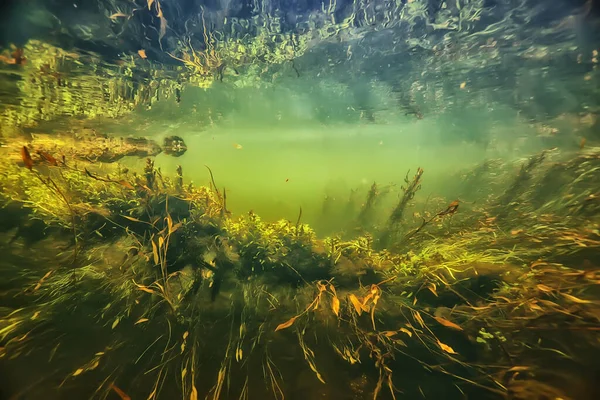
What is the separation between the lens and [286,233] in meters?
2.53

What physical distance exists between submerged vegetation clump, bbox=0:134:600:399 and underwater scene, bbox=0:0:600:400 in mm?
14

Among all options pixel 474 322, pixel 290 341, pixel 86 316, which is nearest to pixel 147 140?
pixel 86 316

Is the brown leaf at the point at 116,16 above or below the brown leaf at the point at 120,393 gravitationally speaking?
above

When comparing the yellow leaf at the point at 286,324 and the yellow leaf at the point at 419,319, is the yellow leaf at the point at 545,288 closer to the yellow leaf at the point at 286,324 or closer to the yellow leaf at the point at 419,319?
the yellow leaf at the point at 419,319

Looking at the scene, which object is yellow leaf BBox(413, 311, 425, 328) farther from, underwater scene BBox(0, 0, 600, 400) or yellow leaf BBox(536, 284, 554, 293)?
yellow leaf BBox(536, 284, 554, 293)

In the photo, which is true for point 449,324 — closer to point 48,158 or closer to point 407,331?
point 407,331

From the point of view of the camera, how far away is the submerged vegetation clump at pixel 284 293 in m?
1.95

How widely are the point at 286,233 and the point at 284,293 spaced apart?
20.9 inches

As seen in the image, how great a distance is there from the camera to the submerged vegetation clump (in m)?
1.95

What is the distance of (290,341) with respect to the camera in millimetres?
2141

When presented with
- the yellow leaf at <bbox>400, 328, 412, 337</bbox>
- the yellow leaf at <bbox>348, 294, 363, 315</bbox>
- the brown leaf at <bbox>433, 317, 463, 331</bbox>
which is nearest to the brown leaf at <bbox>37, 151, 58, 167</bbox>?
the yellow leaf at <bbox>348, 294, 363, 315</bbox>

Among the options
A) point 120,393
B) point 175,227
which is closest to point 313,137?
point 175,227

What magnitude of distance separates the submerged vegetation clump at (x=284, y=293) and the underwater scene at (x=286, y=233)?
0.05 ft

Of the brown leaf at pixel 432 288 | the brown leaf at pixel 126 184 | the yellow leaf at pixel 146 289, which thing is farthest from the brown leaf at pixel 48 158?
the brown leaf at pixel 432 288
